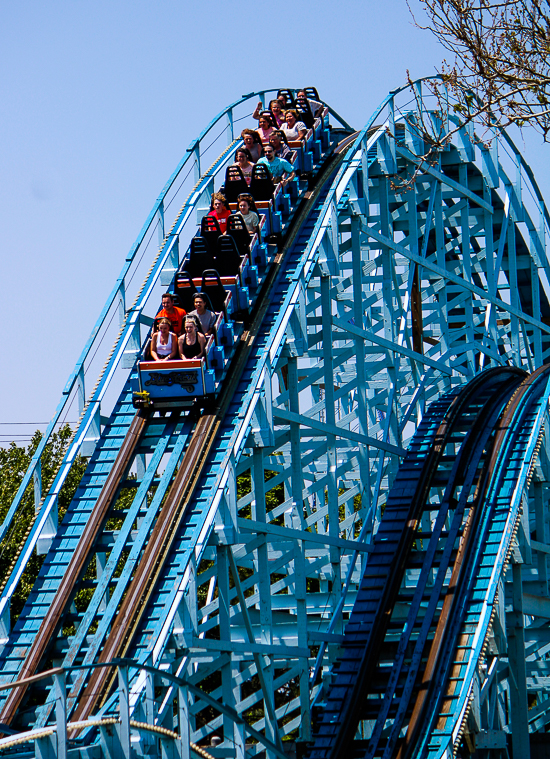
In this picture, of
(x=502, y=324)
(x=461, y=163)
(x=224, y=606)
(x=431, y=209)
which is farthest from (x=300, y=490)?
(x=502, y=324)

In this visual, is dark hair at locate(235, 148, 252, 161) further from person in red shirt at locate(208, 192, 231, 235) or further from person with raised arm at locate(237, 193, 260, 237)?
person with raised arm at locate(237, 193, 260, 237)

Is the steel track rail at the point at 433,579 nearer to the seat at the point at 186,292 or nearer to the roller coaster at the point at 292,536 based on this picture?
the roller coaster at the point at 292,536

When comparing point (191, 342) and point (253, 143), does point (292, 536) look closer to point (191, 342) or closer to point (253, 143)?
point (191, 342)

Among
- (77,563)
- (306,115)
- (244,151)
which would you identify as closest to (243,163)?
(244,151)

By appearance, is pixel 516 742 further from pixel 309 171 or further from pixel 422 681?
pixel 309 171

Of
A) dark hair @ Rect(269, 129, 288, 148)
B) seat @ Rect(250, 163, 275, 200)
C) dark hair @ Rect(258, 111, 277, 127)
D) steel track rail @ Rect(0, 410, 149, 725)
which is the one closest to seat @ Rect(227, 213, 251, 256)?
seat @ Rect(250, 163, 275, 200)

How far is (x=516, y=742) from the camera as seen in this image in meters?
13.0

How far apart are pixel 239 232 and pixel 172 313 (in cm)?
193

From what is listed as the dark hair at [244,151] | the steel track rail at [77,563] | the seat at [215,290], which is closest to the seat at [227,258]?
the seat at [215,290]

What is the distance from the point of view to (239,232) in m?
14.4

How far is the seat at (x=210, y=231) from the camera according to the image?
14530mm

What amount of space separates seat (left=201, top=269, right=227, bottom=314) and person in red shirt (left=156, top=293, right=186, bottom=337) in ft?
1.61

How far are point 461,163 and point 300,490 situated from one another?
316 inches

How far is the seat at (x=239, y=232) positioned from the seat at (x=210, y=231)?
0.19 meters
